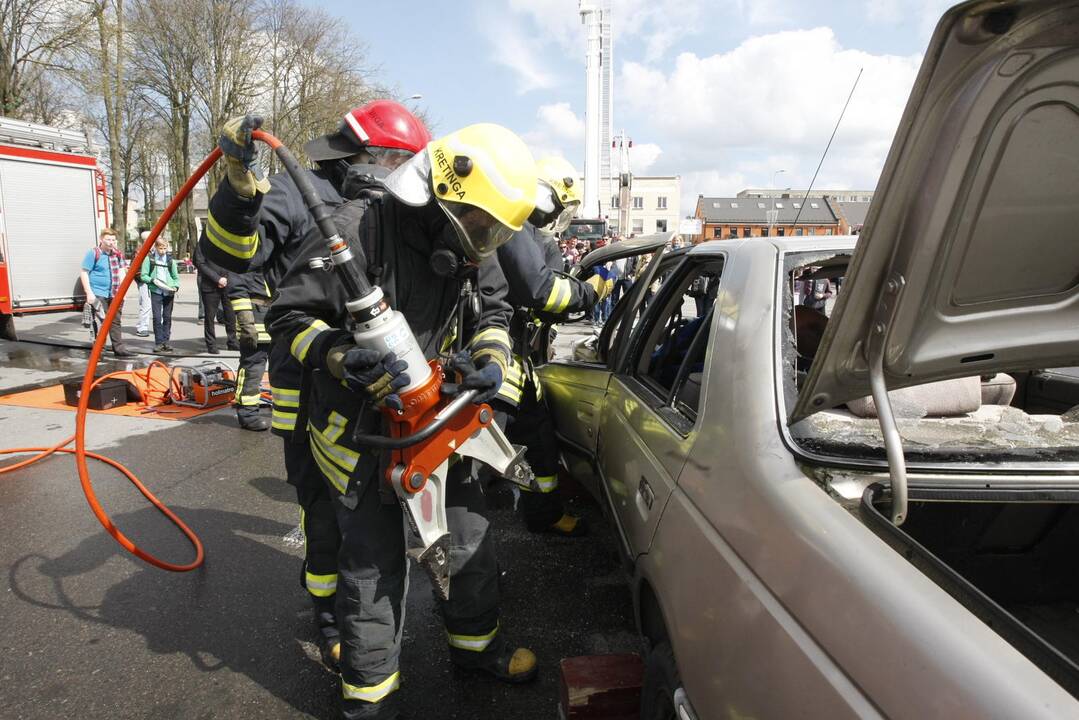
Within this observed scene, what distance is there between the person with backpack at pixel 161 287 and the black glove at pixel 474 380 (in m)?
8.51

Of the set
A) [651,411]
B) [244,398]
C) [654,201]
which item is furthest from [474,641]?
[654,201]

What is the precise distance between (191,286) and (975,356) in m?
25.7

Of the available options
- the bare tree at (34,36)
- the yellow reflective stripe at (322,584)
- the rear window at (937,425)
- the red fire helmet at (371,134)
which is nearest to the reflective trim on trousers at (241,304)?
the red fire helmet at (371,134)

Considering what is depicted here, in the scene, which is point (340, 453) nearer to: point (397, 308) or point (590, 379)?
point (397, 308)

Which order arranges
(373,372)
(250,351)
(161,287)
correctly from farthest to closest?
(161,287) < (250,351) < (373,372)

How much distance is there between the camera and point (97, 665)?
99.3 inches

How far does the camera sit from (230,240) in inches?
80.8

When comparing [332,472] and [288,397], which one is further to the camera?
[288,397]

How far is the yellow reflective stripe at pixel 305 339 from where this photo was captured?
1.95 m

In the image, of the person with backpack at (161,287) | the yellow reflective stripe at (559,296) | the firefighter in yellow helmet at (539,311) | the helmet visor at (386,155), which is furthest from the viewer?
the person with backpack at (161,287)

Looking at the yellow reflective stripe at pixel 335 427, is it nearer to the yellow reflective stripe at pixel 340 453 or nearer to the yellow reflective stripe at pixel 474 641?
the yellow reflective stripe at pixel 340 453

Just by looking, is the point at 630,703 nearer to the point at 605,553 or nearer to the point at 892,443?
the point at 892,443

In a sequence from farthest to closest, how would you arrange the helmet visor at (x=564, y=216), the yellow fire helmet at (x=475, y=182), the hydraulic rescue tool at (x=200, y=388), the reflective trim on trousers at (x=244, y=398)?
the hydraulic rescue tool at (x=200, y=388)
the reflective trim on trousers at (x=244, y=398)
the helmet visor at (x=564, y=216)
the yellow fire helmet at (x=475, y=182)

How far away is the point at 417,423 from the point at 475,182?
702 millimetres
